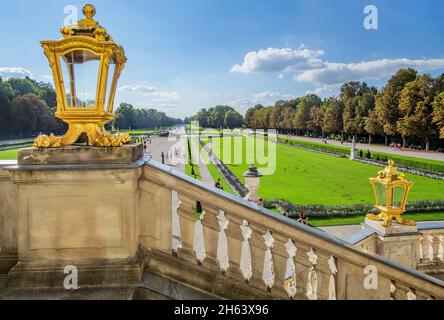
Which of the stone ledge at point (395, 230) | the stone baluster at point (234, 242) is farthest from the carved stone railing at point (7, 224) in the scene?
the stone ledge at point (395, 230)

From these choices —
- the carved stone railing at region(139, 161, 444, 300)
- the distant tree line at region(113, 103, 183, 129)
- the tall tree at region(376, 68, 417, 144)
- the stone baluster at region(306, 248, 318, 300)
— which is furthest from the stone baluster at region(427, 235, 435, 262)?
the distant tree line at region(113, 103, 183, 129)

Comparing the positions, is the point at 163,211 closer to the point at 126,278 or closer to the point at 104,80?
the point at 126,278

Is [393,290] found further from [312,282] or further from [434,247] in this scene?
[434,247]

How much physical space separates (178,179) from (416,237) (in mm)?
4957

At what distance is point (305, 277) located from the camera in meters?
3.85

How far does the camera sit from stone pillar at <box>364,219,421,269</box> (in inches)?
240

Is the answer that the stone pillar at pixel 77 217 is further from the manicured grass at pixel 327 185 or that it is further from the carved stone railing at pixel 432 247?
the manicured grass at pixel 327 185

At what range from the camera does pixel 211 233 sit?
3621 millimetres

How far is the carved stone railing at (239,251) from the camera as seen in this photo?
139 inches

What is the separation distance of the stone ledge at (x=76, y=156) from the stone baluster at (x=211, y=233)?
0.95 m

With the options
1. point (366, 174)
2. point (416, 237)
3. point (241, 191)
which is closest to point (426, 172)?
point (366, 174)

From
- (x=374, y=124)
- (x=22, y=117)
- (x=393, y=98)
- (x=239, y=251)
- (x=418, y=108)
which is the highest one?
(x=393, y=98)

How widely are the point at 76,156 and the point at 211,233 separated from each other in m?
1.57

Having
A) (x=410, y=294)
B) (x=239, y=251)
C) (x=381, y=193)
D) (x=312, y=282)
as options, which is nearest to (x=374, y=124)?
(x=381, y=193)
